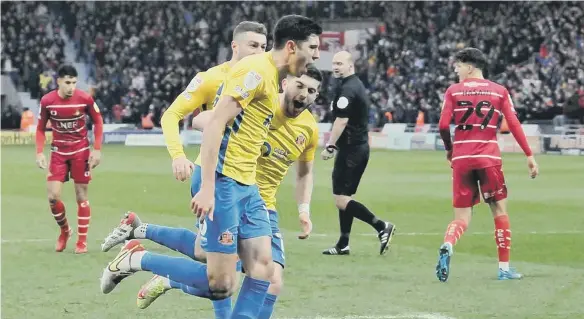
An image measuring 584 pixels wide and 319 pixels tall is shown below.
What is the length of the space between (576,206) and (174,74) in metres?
30.0

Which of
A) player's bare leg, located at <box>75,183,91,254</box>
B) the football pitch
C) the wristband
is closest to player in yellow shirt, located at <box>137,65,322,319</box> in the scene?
the wristband

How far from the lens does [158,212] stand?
17500mm

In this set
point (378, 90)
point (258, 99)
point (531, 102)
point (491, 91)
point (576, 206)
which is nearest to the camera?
point (258, 99)

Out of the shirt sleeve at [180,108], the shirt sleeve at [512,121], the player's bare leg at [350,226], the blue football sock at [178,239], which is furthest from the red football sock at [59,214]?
the shirt sleeve at [512,121]

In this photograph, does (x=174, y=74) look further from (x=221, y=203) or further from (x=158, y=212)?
Answer: (x=221, y=203)

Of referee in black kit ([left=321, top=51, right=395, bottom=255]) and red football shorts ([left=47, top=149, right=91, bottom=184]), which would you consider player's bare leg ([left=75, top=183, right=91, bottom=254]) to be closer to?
red football shorts ([left=47, top=149, right=91, bottom=184])

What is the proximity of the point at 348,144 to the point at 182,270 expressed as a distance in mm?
5983

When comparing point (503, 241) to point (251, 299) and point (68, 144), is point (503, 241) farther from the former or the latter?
point (68, 144)

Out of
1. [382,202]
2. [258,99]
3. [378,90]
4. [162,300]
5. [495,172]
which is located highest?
[258,99]

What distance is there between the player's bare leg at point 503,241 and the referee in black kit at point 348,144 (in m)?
2.04

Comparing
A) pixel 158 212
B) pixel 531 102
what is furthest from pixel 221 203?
pixel 531 102

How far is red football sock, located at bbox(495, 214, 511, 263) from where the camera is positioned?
34.2 ft

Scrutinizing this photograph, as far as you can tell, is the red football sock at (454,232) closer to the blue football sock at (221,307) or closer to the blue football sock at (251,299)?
the blue football sock at (221,307)

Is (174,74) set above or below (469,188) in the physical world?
below
